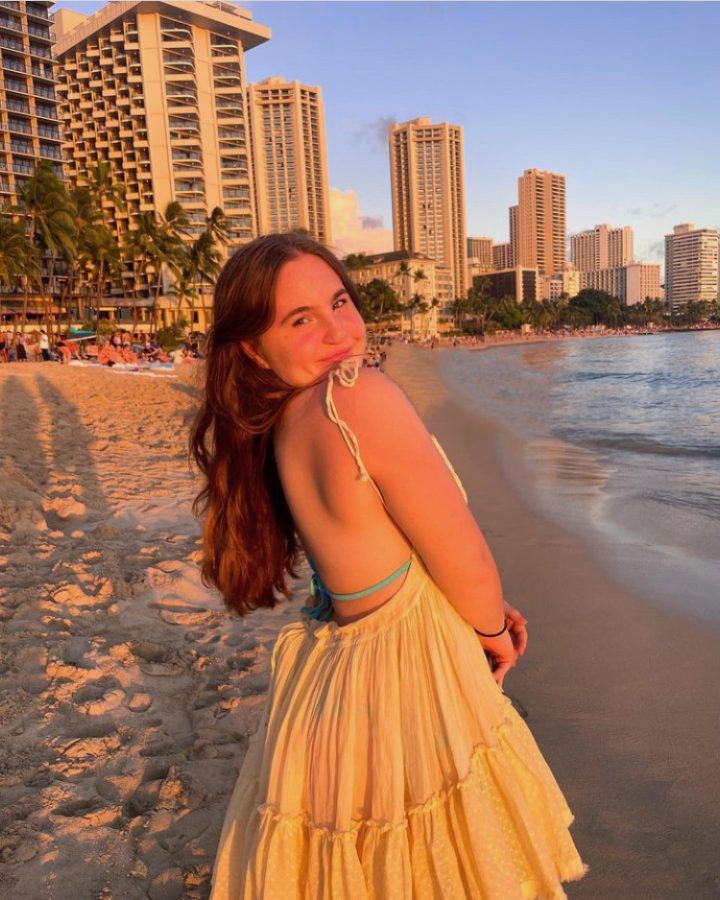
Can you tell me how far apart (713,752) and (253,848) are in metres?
1.87

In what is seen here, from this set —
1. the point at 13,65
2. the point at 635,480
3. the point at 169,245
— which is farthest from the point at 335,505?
the point at 13,65

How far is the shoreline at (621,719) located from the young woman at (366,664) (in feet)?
2.86

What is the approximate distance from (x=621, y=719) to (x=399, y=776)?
5.91ft

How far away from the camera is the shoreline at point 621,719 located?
1863 mm

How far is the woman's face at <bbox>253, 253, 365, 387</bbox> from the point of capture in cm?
115

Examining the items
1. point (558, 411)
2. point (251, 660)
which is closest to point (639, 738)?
point (251, 660)

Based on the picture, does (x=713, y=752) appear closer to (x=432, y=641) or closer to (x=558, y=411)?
(x=432, y=641)

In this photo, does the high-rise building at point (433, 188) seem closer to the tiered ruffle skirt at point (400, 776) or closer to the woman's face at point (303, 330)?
the woman's face at point (303, 330)

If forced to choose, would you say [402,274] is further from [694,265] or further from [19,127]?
[694,265]

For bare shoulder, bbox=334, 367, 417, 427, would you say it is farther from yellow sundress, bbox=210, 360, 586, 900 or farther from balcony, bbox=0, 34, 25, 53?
balcony, bbox=0, 34, 25, 53

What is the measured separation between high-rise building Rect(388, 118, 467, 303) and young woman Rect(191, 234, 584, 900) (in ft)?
494

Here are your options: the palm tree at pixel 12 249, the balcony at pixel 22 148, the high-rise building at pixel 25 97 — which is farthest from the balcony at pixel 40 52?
the palm tree at pixel 12 249

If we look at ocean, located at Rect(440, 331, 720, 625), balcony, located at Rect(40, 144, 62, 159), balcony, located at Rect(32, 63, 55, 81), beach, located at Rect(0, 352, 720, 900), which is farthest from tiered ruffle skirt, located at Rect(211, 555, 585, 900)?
balcony, located at Rect(32, 63, 55, 81)

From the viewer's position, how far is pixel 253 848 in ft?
3.67
